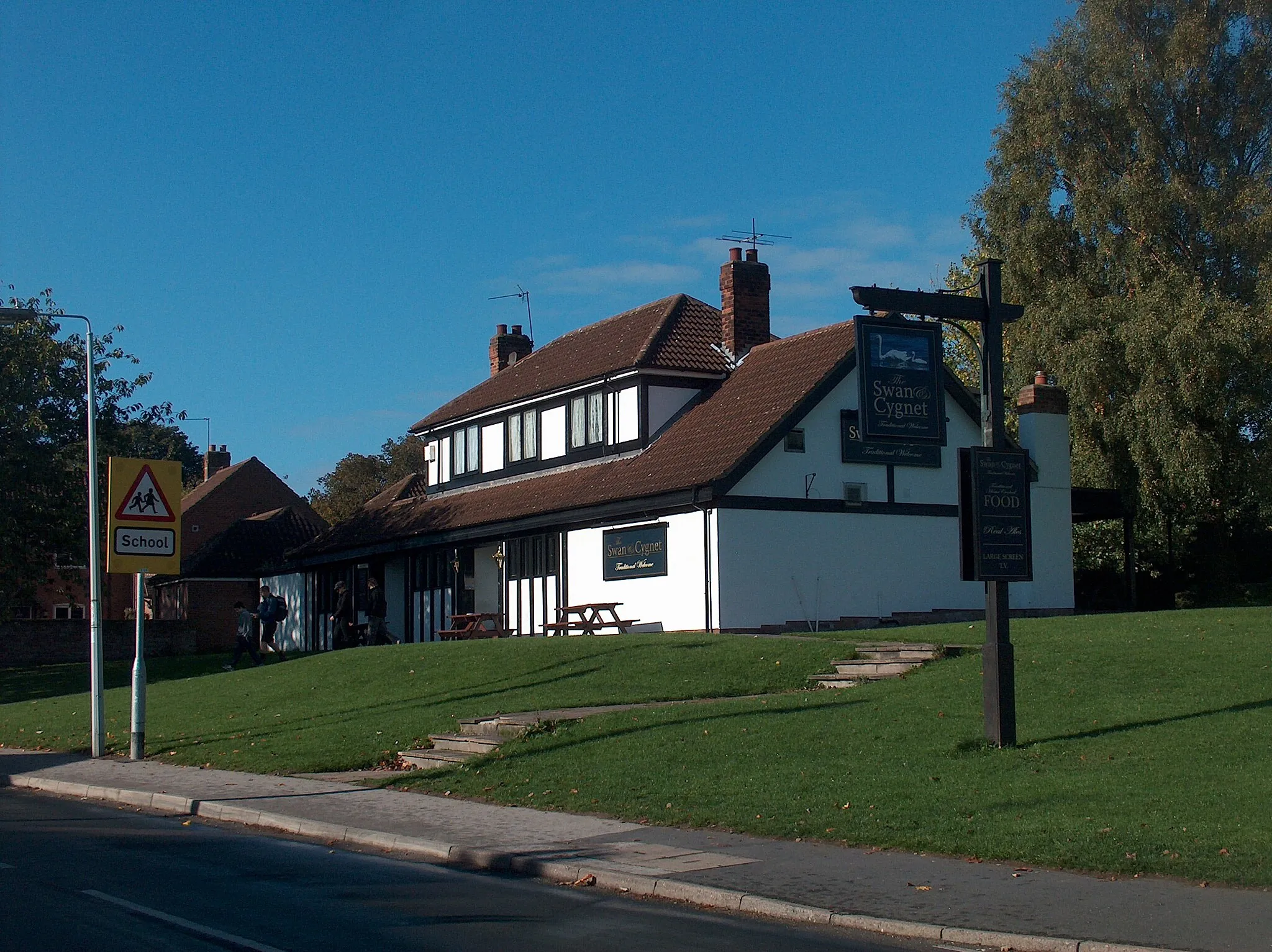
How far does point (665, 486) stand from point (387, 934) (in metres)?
20.1

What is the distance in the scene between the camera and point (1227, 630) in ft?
62.6

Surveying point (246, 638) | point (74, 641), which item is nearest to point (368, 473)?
point (74, 641)

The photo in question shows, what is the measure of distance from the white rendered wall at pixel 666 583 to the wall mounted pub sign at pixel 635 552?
116 millimetres

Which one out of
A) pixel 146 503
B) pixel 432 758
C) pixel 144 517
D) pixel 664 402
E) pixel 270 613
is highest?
pixel 664 402

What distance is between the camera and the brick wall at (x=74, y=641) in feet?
129

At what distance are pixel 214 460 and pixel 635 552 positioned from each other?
4581cm

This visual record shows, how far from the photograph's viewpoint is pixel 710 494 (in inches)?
1041

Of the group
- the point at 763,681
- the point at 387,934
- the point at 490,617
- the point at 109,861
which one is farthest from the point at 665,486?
the point at 387,934

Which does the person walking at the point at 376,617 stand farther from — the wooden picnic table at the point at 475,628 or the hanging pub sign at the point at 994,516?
the hanging pub sign at the point at 994,516

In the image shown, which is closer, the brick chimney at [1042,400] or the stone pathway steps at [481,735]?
the stone pathway steps at [481,735]

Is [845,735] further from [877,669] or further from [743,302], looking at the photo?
[743,302]

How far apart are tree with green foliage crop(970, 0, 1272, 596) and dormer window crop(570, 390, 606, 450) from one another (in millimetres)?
12758

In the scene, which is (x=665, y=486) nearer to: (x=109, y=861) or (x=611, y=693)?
(x=611, y=693)

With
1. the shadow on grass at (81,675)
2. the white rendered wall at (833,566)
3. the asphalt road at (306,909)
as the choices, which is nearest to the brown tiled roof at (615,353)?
the white rendered wall at (833,566)
